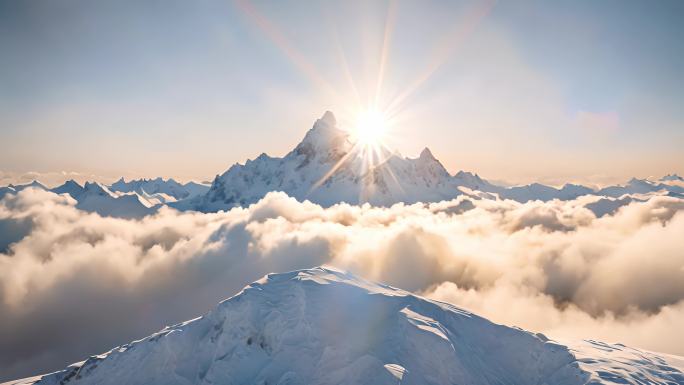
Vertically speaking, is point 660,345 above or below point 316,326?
below

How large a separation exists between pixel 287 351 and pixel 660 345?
531 feet

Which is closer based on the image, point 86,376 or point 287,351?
point 287,351

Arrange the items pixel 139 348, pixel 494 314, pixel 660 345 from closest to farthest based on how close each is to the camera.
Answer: pixel 139 348 → pixel 660 345 → pixel 494 314

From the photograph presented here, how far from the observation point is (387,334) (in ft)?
151

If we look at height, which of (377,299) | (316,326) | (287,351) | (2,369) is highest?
(377,299)

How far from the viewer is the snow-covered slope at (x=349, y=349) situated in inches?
1713

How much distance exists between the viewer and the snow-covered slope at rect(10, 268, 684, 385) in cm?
4350

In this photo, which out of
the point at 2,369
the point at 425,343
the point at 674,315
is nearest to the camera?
the point at 425,343

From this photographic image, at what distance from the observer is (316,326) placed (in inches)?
1901

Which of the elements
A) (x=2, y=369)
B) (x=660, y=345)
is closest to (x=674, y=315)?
(x=660, y=345)

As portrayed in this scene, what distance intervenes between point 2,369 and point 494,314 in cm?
26439

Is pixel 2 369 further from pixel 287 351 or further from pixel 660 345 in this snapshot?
pixel 660 345

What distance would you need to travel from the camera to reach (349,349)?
45125mm

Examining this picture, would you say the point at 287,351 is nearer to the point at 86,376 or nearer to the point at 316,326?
the point at 316,326
